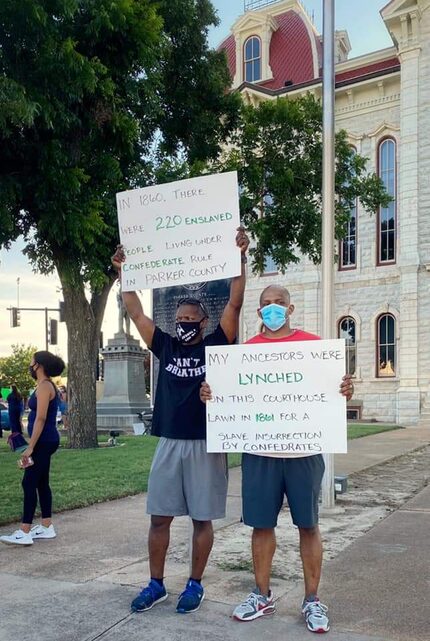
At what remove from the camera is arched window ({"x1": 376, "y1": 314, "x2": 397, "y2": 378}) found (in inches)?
1041

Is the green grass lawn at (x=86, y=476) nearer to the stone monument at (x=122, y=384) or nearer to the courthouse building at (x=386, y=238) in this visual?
the stone monument at (x=122, y=384)

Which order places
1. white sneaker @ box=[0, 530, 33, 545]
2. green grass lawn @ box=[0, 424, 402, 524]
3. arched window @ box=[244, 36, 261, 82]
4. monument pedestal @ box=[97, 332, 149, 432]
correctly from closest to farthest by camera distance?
white sneaker @ box=[0, 530, 33, 545] → green grass lawn @ box=[0, 424, 402, 524] → monument pedestal @ box=[97, 332, 149, 432] → arched window @ box=[244, 36, 261, 82]

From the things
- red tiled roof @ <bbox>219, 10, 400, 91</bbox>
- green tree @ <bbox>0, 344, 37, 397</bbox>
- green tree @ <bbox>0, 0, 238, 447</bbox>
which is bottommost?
green tree @ <bbox>0, 344, 37, 397</bbox>

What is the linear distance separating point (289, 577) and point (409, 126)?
78.0 feet

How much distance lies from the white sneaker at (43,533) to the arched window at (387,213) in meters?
22.8

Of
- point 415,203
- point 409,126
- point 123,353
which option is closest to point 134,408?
point 123,353

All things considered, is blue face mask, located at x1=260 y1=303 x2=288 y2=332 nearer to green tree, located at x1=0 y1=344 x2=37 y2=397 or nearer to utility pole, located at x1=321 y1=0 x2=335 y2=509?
utility pole, located at x1=321 y1=0 x2=335 y2=509

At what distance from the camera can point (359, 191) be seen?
16.4 metres

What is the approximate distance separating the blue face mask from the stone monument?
1701 cm

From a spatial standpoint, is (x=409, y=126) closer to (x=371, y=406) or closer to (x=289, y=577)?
(x=371, y=406)

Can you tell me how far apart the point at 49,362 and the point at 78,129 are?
780cm

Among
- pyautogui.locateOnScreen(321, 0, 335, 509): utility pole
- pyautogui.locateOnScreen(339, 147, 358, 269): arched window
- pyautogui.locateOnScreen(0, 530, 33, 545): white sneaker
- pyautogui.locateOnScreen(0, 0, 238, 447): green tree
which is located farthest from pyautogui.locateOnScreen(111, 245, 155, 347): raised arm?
pyautogui.locateOnScreen(339, 147, 358, 269): arched window

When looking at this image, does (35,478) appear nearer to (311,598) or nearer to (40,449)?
(40,449)

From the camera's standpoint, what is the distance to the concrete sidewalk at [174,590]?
12.3ft
